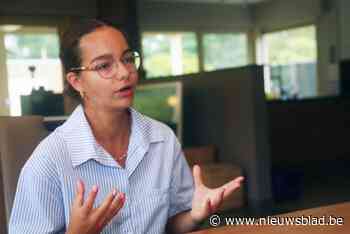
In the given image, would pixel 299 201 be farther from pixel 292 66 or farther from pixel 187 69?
pixel 187 69

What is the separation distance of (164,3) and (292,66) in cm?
Answer: 241

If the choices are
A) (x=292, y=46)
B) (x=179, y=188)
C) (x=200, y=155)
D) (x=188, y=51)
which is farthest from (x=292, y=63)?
(x=179, y=188)

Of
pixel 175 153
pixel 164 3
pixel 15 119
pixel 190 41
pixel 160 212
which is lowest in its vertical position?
pixel 160 212

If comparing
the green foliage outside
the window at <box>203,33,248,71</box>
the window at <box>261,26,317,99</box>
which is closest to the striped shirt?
the window at <box>261,26,317,99</box>

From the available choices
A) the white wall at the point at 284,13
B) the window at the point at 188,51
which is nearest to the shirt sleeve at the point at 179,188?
the window at the point at 188,51

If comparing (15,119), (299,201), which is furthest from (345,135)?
(15,119)

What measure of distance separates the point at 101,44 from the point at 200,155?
8.86ft

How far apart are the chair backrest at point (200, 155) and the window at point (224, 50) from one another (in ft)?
15.4

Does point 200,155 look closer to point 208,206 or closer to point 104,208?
point 208,206

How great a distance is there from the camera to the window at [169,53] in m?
7.89

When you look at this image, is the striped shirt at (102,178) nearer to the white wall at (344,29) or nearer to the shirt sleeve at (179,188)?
the shirt sleeve at (179,188)

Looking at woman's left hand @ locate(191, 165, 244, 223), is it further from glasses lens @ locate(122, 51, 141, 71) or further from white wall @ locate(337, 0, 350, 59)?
white wall @ locate(337, 0, 350, 59)

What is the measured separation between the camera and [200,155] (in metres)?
3.80

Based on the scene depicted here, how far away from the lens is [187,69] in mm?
8281
